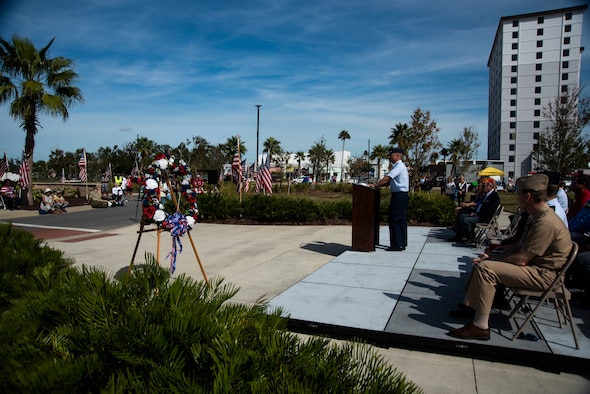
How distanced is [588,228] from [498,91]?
3813 inches

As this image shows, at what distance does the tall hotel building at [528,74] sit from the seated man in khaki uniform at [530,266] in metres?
84.7

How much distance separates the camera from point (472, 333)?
363 cm

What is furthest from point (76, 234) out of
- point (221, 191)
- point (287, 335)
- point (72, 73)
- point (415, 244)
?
point (72, 73)

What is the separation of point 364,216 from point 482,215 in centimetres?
264

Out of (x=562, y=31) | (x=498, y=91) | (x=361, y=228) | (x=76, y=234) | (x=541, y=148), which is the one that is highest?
(x=562, y=31)

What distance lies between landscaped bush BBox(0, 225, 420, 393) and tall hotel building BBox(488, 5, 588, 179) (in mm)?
87283

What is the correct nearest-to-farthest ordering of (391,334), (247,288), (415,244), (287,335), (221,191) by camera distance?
(287,335) < (391,334) < (247,288) < (415,244) < (221,191)

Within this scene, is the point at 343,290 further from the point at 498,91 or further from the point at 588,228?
the point at 498,91

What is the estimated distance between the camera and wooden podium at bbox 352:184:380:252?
743cm

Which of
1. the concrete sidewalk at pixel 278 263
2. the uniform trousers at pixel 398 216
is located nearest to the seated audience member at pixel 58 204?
the concrete sidewalk at pixel 278 263

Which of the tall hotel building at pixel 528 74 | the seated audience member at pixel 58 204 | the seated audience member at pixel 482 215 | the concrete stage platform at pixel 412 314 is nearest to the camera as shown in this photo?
the concrete stage platform at pixel 412 314

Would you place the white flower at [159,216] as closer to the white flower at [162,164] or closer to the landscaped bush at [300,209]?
the white flower at [162,164]

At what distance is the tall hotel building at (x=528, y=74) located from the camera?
76.9 m

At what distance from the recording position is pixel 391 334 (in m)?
3.84
